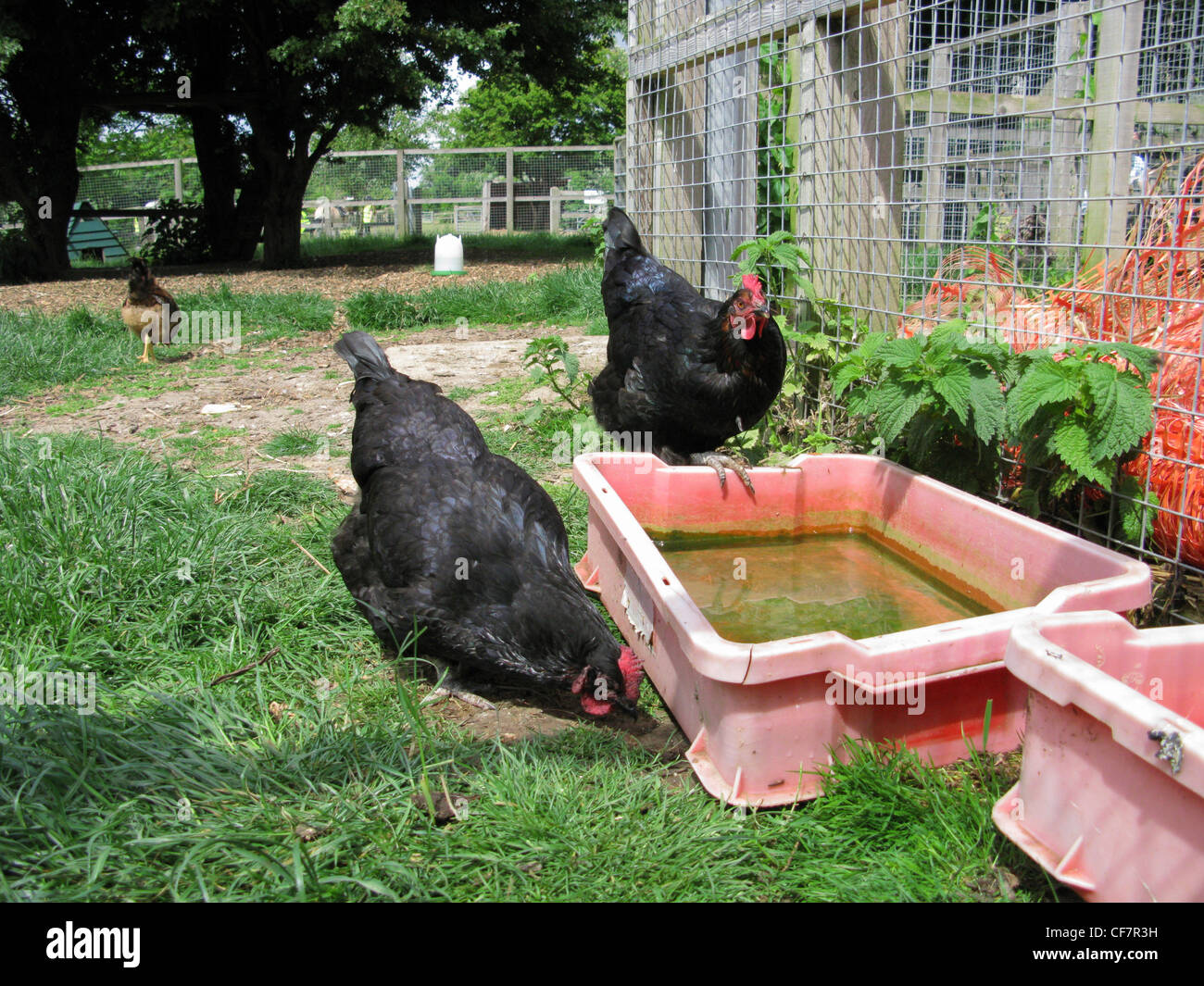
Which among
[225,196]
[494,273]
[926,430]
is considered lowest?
[926,430]

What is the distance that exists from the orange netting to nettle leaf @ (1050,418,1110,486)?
6.6 inches

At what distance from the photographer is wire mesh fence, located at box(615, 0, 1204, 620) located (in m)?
2.72

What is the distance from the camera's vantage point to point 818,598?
303 cm

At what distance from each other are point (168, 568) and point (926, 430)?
104 inches

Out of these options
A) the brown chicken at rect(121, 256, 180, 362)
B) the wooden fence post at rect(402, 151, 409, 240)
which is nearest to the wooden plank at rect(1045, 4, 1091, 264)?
the brown chicken at rect(121, 256, 180, 362)

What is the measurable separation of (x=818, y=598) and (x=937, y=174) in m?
2.42

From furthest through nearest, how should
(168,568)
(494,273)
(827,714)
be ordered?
(494,273), (168,568), (827,714)

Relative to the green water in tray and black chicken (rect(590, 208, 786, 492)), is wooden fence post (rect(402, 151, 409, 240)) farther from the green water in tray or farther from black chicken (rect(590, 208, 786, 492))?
the green water in tray

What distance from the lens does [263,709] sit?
229 cm

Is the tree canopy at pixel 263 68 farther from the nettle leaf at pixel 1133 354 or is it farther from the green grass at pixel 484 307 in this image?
the nettle leaf at pixel 1133 354

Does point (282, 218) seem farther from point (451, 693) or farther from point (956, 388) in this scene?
point (956, 388)

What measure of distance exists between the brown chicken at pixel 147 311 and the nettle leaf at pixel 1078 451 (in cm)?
663
